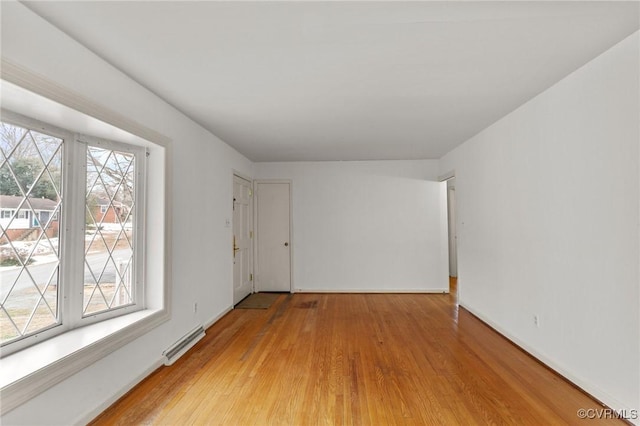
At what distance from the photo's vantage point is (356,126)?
3416 mm

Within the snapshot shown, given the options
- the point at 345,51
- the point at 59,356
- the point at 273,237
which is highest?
the point at 345,51

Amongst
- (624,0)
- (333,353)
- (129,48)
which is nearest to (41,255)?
(129,48)

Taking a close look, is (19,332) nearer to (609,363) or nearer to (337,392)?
(337,392)

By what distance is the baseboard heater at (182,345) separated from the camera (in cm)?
264

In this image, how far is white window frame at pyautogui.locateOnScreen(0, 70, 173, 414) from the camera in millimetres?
1477

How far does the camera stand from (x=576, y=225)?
7.29 ft

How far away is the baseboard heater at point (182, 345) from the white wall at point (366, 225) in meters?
2.37

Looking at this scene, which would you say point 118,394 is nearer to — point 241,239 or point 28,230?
point 28,230

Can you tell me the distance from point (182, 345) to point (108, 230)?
1.33 meters

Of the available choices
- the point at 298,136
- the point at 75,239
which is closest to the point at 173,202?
the point at 75,239

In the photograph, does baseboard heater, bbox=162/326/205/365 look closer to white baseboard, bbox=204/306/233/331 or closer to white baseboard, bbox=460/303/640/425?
white baseboard, bbox=204/306/233/331

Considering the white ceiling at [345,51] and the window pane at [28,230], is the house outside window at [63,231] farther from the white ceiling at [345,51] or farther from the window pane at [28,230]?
the white ceiling at [345,51]

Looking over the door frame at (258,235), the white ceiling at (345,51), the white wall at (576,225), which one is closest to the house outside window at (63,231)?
the white ceiling at (345,51)

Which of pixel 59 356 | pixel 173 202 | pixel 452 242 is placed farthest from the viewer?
pixel 452 242
